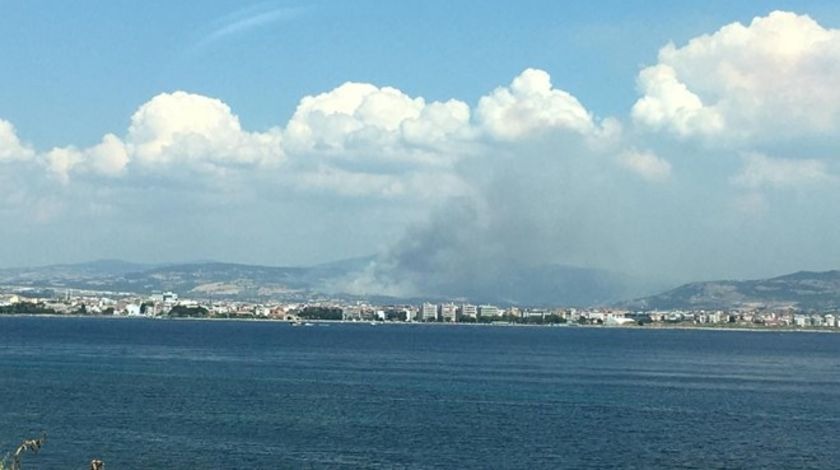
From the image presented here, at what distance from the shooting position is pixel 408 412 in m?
54.9

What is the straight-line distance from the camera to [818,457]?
143 ft

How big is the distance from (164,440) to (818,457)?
2610 cm

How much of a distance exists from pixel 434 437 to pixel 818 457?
15.5 metres

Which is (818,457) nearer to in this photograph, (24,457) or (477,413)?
(477,413)

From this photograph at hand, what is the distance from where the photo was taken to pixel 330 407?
56656mm

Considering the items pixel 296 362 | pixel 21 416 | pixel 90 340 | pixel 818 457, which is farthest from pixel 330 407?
pixel 90 340

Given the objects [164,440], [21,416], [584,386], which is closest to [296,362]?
[584,386]

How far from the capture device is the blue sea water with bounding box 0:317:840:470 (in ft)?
137

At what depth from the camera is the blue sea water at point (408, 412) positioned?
4169cm

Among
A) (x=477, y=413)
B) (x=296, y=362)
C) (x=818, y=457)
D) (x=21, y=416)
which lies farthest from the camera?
(x=296, y=362)

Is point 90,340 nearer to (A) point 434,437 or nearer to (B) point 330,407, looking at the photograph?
(B) point 330,407

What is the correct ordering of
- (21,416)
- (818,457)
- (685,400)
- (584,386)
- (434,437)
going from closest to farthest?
(818,457)
(434,437)
(21,416)
(685,400)
(584,386)

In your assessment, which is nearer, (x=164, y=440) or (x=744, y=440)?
(x=164, y=440)

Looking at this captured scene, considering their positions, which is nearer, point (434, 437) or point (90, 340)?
point (434, 437)
